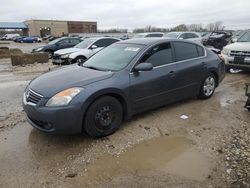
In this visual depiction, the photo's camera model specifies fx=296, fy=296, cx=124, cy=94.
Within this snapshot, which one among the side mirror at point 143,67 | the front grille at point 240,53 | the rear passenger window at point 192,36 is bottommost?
the front grille at point 240,53

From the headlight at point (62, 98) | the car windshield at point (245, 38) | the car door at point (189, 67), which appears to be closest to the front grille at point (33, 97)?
the headlight at point (62, 98)

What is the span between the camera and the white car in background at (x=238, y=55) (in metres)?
10.0

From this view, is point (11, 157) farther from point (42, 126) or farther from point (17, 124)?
point (17, 124)

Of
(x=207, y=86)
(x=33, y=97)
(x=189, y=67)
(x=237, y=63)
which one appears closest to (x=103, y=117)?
(x=33, y=97)

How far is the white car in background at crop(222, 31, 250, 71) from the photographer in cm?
1000

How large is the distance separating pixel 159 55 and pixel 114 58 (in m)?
0.89

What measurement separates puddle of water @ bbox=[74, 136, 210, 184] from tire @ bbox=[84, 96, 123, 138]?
22.7 inches

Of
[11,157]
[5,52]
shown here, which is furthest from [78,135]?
[5,52]

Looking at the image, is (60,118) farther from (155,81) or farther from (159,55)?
(159,55)

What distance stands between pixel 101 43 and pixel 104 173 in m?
11.1

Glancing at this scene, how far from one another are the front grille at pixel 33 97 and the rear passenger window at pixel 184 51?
2998 millimetres

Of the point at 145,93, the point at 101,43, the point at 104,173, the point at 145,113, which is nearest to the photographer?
the point at 104,173

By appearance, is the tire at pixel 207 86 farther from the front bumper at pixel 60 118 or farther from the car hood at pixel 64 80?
the front bumper at pixel 60 118

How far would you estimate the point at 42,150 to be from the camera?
177 inches
